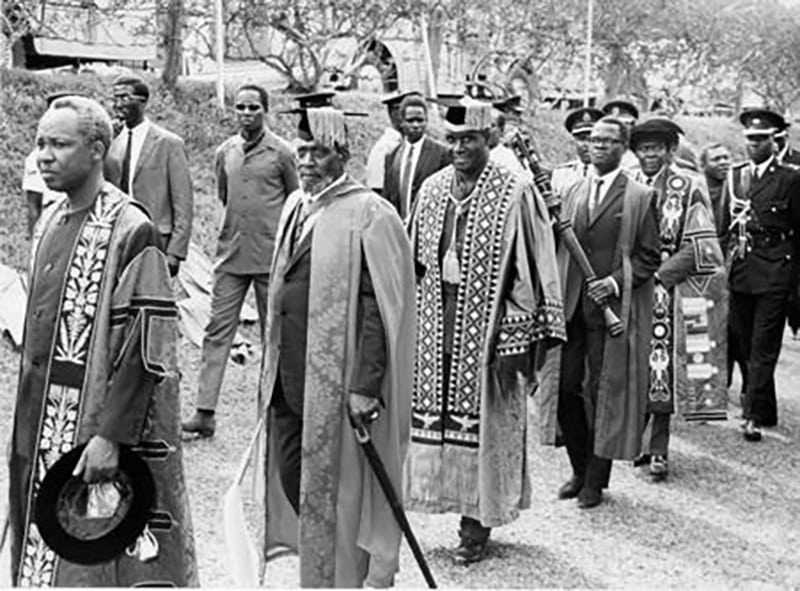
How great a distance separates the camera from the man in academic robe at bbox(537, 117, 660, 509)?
709 centimetres

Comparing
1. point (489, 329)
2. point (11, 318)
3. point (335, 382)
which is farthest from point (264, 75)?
point (335, 382)

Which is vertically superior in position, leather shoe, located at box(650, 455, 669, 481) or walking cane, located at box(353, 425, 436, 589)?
walking cane, located at box(353, 425, 436, 589)

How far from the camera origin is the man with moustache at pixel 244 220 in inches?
304

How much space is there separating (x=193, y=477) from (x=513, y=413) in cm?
192

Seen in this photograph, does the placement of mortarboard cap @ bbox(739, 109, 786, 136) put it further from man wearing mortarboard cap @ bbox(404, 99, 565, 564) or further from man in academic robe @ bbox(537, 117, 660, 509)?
man wearing mortarboard cap @ bbox(404, 99, 565, 564)

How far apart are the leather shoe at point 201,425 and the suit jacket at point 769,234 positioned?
12.2 feet

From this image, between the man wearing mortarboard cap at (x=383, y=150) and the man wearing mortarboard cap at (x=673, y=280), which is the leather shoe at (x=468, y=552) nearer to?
the man wearing mortarboard cap at (x=673, y=280)

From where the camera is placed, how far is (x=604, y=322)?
711 centimetres

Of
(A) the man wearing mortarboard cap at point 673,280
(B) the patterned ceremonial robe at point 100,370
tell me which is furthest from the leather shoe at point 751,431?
(B) the patterned ceremonial robe at point 100,370

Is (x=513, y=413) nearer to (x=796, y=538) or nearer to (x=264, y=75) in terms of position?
(x=796, y=538)

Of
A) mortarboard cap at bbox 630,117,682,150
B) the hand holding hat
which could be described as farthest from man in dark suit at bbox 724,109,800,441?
the hand holding hat

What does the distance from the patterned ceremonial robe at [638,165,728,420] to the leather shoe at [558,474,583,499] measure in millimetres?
879

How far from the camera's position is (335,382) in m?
4.89

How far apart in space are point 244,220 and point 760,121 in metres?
3.52
